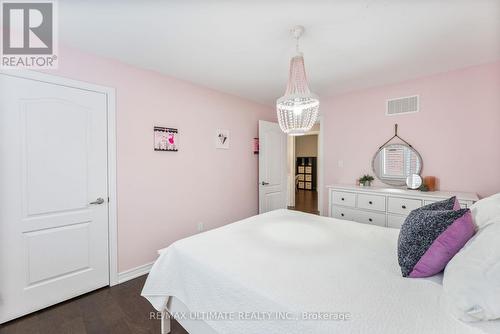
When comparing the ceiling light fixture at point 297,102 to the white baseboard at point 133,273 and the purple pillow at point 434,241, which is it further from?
the white baseboard at point 133,273

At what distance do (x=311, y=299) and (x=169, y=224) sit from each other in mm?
2186

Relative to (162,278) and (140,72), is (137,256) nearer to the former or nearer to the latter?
(162,278)

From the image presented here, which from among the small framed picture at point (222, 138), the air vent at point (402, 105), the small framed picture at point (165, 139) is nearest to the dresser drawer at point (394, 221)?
the air vent at point (402, 105)

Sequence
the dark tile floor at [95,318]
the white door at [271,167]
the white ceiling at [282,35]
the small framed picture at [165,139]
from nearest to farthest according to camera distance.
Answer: the white ceiling at [282,35], the dark tile floor at [95,318], the small framed picture at [165,139], the white door at [271,167]

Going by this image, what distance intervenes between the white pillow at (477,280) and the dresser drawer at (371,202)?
1847 mm

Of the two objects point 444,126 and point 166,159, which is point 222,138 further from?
point 444,126

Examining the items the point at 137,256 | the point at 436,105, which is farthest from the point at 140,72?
the point at 436,105

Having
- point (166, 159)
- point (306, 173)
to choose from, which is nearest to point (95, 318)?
point (166, 159)

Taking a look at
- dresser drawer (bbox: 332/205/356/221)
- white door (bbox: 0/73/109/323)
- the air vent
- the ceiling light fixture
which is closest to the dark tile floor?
white door (bbox: 0/73/109/323)

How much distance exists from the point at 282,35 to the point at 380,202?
2.25 m

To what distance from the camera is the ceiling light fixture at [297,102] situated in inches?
62.6

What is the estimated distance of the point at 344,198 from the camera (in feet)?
9.94

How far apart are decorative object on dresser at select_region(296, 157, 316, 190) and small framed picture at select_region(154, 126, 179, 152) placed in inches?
236

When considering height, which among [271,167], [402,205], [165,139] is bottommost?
[402,205]
